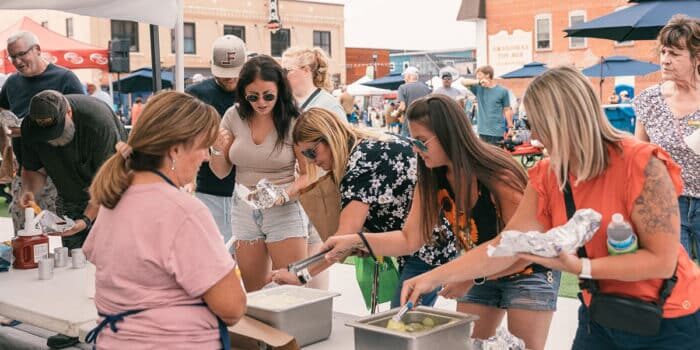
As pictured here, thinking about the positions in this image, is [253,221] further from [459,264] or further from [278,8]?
[278,8]

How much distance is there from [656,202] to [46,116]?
272 centimetres

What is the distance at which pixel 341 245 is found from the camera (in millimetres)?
2750

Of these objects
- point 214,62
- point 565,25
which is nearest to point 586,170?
point 214,62

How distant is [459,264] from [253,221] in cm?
A: 154

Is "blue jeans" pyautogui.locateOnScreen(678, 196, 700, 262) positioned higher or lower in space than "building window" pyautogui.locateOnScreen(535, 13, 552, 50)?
lower

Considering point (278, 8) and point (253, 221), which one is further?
point (278, 8)

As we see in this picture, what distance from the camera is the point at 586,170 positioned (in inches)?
73.5

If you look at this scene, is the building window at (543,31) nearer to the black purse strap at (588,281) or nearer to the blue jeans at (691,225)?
the blue jeans at (691,225)

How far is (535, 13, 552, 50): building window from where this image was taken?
34469 mm

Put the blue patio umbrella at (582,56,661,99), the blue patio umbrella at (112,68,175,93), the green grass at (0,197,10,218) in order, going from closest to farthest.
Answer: the green grass at (0,197,10,218) → the blue patio umbrella at (112,68,175,93) → the blue patio umbrella at (582,56,661,99)

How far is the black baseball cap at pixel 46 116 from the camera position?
141 inches

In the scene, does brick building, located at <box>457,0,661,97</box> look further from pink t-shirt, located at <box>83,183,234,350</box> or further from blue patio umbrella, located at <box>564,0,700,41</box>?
pink t-shirt, located at <box>83,183,234,350</box>

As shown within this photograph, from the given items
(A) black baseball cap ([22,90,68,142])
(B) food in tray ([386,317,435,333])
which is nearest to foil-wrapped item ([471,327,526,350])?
(B) food in tray ([386,317,435,333])

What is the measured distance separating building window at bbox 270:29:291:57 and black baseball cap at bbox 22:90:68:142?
38.5 m
